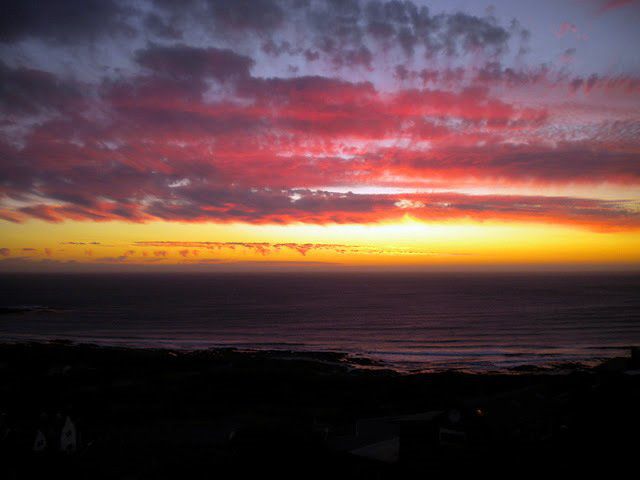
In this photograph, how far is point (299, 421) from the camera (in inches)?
978

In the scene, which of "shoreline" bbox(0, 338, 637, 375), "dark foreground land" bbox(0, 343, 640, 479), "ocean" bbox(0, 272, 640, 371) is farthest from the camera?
"ocean" bbox(0, 272, 640, 371)

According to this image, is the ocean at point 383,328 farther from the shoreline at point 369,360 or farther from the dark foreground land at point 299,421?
the dark foreground land at point 299,421

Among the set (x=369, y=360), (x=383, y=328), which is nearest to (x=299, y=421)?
(x=369, y=360)

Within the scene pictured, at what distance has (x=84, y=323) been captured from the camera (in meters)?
74.1

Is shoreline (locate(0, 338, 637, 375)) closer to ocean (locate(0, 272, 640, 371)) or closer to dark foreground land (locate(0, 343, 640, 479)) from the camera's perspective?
ocean (locate(0, 272, 640, 371))

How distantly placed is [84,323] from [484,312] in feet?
220

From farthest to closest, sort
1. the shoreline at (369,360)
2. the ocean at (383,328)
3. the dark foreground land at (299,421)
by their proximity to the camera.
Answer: the ocean at (383,328), the shoreline at (369,360), the dark foreground land at (299,421)

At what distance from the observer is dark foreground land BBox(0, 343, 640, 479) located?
50.7 ft

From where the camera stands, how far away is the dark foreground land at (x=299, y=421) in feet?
50.7

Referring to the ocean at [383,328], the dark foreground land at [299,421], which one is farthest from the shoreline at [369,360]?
the dark foreground land at [299,421]

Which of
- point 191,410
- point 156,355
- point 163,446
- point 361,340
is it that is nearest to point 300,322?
point 361,340

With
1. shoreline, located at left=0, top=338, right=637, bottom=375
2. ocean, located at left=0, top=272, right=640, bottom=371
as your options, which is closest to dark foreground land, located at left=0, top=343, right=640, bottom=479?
shoreline, located at left=0, top=338, right=637, bottom=375

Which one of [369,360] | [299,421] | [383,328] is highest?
[383,328]

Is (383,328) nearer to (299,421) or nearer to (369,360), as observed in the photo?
(369,360)
